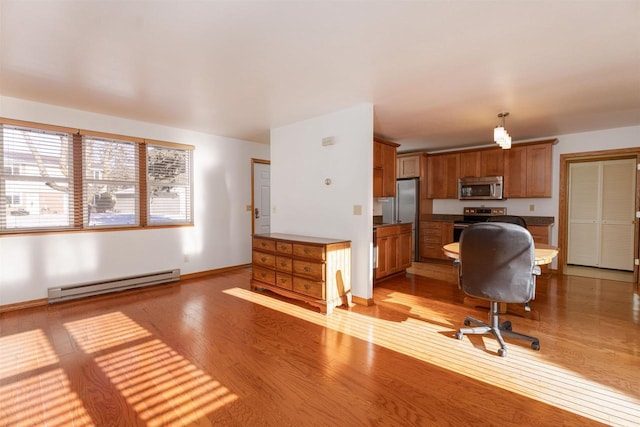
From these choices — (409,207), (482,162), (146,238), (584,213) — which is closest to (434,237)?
(409,207)

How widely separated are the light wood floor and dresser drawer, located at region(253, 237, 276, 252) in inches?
29.9

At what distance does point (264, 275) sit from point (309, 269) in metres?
0.91

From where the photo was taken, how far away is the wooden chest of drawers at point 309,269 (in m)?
3.41

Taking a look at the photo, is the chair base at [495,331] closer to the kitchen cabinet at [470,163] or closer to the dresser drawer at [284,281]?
the dresser drawer at [284,281]

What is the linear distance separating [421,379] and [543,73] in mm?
2921

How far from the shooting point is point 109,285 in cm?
404

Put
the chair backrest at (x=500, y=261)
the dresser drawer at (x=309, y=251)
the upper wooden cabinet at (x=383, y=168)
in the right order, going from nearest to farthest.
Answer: the chair backrest at (x=500, y=261)
the dresser drawer at (x=309, y=251)
the upper wooden cabinet at (x=383, y=168)

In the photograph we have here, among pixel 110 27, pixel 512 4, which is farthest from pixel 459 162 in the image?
pixel 110 27

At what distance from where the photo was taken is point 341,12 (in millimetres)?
1887

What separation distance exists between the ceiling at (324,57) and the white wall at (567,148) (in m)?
0.71

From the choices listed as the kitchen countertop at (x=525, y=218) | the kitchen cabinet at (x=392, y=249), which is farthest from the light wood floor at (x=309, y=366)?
the kitchen countertop at (x=525, y=218)

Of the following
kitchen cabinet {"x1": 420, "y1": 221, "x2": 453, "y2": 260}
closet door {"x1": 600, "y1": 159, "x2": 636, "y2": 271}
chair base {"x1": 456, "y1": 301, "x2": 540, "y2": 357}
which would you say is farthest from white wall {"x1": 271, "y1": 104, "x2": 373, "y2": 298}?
closet door {"x1": 600, "y1": 159, "x2": 636, "y2": 271}

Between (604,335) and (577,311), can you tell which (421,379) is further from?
(577,311)

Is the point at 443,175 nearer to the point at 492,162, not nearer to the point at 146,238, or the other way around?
the point at 492,162
